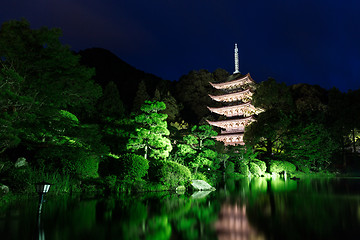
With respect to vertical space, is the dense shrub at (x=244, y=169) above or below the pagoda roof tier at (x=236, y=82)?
below

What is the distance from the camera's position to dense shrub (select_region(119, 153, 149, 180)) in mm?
9695

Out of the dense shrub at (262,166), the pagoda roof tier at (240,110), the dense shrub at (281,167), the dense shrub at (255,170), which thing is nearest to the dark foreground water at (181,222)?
the dense shrub at (255,170)

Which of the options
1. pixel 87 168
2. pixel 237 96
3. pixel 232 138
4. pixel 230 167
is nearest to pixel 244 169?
pixel 230 167

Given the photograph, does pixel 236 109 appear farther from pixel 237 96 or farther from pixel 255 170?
pixel 255 170

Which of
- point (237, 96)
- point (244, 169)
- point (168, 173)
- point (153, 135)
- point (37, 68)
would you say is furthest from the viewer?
point (237, 96)

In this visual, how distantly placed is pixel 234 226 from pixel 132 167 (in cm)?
592

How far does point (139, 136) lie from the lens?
10.8 m

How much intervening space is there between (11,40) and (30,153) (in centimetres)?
486

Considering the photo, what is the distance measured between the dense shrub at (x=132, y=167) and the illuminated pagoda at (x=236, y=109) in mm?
23067

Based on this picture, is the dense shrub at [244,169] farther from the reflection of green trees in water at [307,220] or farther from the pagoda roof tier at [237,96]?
the reflection of green trees in water at [307,220]

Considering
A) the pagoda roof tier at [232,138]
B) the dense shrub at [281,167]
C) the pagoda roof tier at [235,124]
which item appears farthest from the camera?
the pagoda roof tier at [232,138]

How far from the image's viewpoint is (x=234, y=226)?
14.7 feet

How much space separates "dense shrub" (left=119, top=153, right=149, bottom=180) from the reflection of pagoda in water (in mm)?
4332

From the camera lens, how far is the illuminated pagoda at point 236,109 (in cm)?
3166
